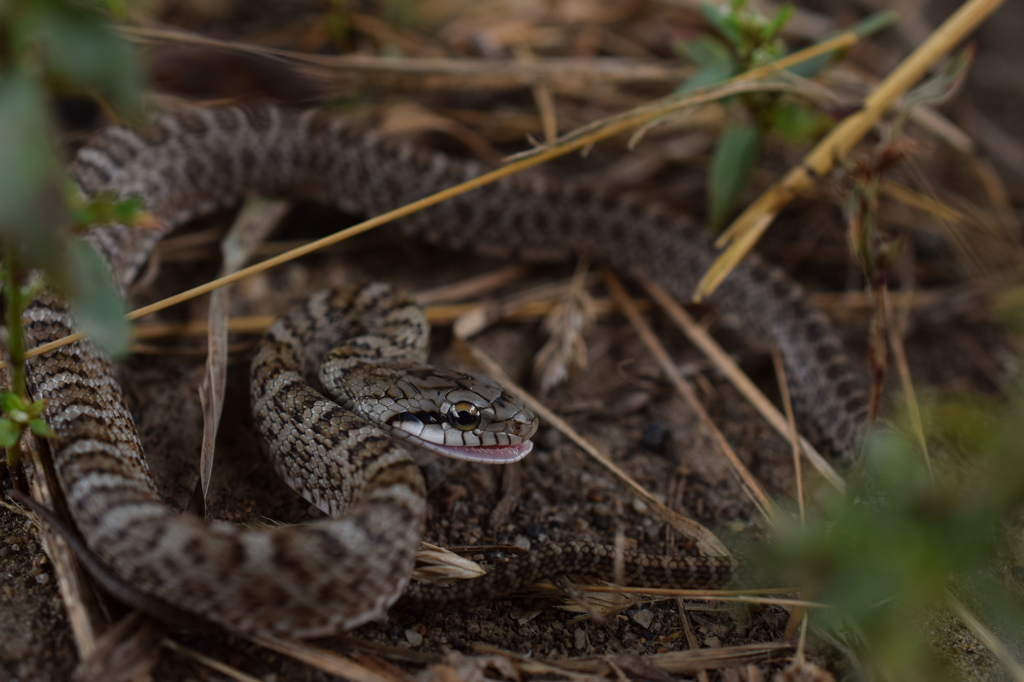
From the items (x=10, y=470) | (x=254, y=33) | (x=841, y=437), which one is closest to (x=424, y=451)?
(x=10, y=470)

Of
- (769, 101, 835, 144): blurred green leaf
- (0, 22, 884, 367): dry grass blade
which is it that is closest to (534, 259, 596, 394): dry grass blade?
(0, 22, 884, 367): dry grass blade

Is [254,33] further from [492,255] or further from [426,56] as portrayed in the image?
[492,255]

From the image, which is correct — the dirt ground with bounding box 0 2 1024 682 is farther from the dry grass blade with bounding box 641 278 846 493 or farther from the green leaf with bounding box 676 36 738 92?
the green leaf with bounding box 676 36 738 92

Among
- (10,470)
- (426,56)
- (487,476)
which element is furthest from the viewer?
(426,56)

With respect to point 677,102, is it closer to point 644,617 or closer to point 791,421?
point 791,421

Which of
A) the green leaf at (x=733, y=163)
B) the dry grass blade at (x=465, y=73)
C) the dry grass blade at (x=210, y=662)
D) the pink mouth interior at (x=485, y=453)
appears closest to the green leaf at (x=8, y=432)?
the dry grass blade at (x=210, y=662)

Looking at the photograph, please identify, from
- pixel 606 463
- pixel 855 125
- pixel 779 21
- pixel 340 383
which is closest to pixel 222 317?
pixel 340 383
